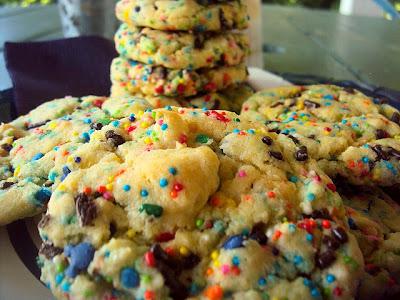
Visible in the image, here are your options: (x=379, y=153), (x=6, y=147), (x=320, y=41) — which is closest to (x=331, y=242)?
(x=379, y=153)

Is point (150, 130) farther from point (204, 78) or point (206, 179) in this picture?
point (204, 78)

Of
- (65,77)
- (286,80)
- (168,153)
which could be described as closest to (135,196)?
(168,153)

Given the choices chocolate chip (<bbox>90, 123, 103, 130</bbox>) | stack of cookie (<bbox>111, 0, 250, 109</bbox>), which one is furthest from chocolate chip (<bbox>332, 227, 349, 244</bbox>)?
stack of cookie (<bbox>111, 0, 250, 109</bbox>)

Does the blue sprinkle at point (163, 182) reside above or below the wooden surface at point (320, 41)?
above

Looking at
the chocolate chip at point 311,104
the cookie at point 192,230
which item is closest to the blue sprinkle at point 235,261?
the cookie at point 192,230

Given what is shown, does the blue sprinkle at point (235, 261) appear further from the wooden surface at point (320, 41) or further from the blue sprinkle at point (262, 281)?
the wooden surface at point (320, 41)

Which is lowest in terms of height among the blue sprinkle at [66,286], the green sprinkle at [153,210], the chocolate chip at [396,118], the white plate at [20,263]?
the white plate at [20,263]

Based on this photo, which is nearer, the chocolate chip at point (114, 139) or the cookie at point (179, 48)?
the chocolate chip at point (114, 139)
